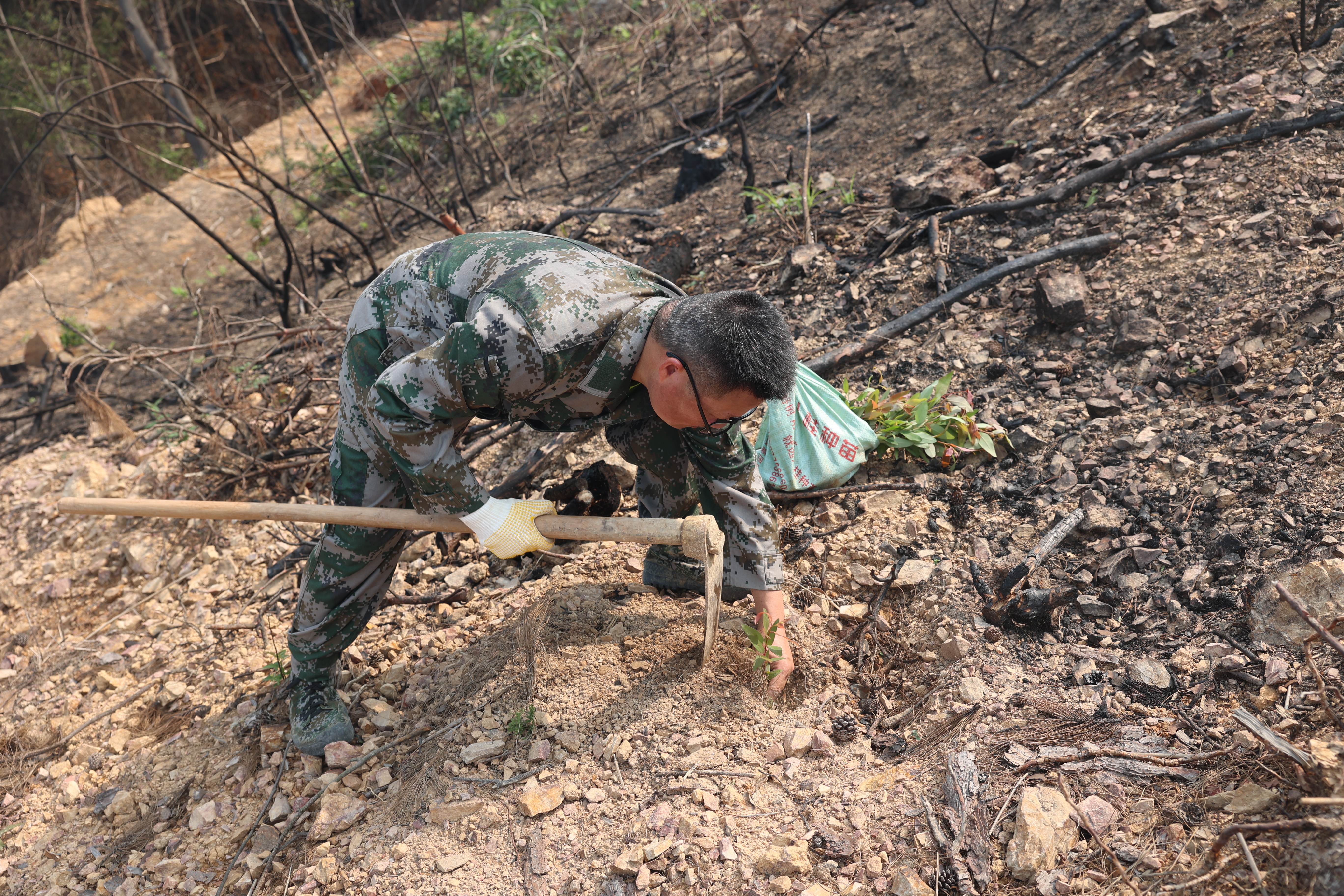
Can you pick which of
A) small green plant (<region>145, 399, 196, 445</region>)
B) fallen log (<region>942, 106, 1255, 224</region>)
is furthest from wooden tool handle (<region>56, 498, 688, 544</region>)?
fallen log (<region>942, 106, 1255, 224</region>)

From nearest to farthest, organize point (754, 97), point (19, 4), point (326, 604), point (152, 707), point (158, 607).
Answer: point (326, 604)
point (152, 707)
point (158, 607)
point (754, 97)
point (19, 4)

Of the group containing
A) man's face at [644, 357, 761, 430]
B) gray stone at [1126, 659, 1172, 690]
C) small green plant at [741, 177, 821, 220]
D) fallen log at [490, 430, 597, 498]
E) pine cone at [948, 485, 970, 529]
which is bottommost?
gray stone at [1126, 659, 1172, 690]

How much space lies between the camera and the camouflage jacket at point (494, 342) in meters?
2.04

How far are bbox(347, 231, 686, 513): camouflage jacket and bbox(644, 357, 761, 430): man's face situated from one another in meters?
0.13

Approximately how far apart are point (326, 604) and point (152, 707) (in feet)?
3.66

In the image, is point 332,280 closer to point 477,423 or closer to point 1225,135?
point 477,423

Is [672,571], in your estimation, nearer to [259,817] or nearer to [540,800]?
[540,800]

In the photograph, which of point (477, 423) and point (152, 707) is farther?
point (477, 423)

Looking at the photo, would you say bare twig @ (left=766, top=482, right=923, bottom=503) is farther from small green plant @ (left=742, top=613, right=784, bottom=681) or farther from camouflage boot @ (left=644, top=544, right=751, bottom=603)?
small green plant @ (left=742, top=613, right=784, bottom=681)

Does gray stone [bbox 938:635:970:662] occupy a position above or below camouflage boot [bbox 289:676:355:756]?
below

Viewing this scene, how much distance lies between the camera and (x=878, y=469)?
303 centimetres

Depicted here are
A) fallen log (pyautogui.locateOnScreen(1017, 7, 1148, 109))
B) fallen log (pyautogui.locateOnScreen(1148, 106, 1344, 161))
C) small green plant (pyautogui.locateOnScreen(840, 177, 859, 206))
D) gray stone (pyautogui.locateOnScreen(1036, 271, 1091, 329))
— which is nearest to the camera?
gray stone (pyautogui.locateOnScreen(1036, 271, 1091, 329))

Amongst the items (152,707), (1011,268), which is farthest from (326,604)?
(1011,268)

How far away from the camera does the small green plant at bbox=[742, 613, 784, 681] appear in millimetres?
2303
